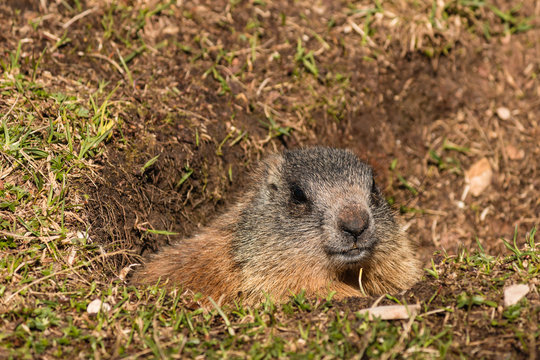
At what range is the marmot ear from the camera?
592 centimetres

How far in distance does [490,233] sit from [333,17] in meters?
3.73

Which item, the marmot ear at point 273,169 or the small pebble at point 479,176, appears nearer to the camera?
the marmot ear at point 273,169

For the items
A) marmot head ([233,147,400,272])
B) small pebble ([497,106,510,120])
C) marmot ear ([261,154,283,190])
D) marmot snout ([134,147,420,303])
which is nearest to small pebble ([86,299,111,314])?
marmot snout ([134,147,420,303])

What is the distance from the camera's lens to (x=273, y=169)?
6055 mm

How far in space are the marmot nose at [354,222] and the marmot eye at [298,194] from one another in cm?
52

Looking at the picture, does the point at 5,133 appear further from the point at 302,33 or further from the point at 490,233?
the point at 490,233

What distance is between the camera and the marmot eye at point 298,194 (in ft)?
18.0

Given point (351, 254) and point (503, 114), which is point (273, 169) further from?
point (503, 114)

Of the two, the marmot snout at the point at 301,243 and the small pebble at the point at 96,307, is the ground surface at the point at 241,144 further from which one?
the marmot snout at the point at 301,243

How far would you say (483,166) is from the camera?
834cm

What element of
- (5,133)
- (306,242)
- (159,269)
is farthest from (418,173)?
(5,133)

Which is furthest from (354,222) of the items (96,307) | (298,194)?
(96,307)

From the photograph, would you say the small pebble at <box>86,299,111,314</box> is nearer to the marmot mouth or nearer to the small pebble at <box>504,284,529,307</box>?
the marmot mouth

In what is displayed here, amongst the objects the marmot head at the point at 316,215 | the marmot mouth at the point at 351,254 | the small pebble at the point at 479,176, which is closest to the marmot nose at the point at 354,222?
the marmot head at the point at 316,215
